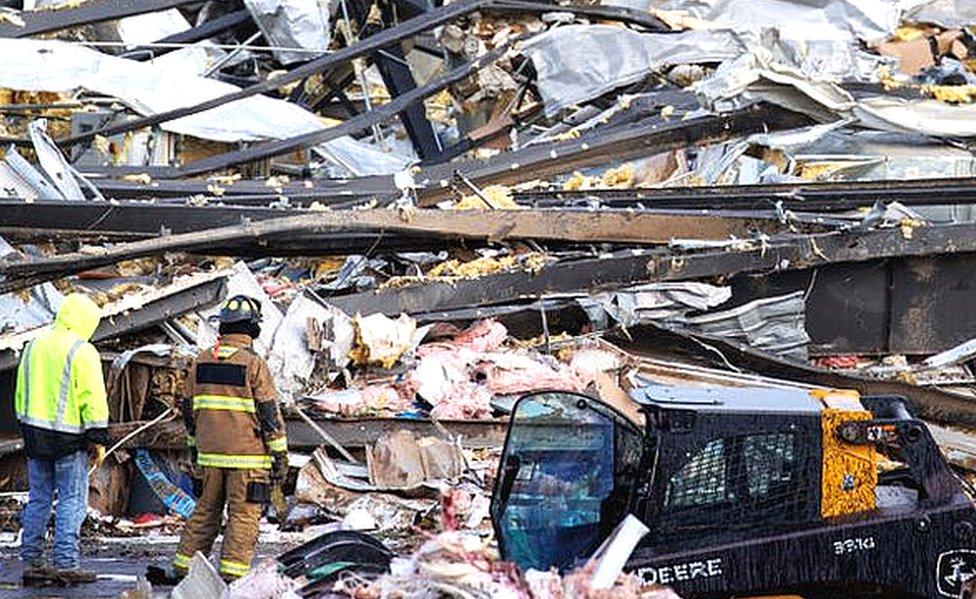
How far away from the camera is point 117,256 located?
9984 millimetres

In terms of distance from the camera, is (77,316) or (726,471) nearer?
(726,471)

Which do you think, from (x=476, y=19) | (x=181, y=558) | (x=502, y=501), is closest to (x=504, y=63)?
(x=476, y=19)

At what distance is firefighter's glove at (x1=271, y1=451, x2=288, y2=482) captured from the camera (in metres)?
7.48

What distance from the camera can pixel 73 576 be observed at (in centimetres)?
788

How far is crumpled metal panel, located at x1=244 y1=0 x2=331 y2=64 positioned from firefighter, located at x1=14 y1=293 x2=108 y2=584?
9078 mm

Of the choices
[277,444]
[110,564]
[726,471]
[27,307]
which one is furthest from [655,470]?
[27,307]

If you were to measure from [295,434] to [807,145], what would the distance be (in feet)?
17.7

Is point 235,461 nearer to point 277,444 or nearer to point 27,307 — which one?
point 277,444

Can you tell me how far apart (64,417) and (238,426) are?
0.96 metres

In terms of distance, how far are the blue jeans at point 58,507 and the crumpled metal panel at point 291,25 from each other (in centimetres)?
920

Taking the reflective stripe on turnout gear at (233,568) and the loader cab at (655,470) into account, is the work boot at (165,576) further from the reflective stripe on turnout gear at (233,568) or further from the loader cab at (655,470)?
the loader cab at (655,470)

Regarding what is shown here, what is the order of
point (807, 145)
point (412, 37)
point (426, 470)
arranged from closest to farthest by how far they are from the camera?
point (426, 470), point (807, 145), point (412, 37)

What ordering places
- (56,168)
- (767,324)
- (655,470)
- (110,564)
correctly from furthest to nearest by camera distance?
(56,168) → (767,324) → (110,564) → (655,470)

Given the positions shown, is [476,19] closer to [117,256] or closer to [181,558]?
[117,256]
